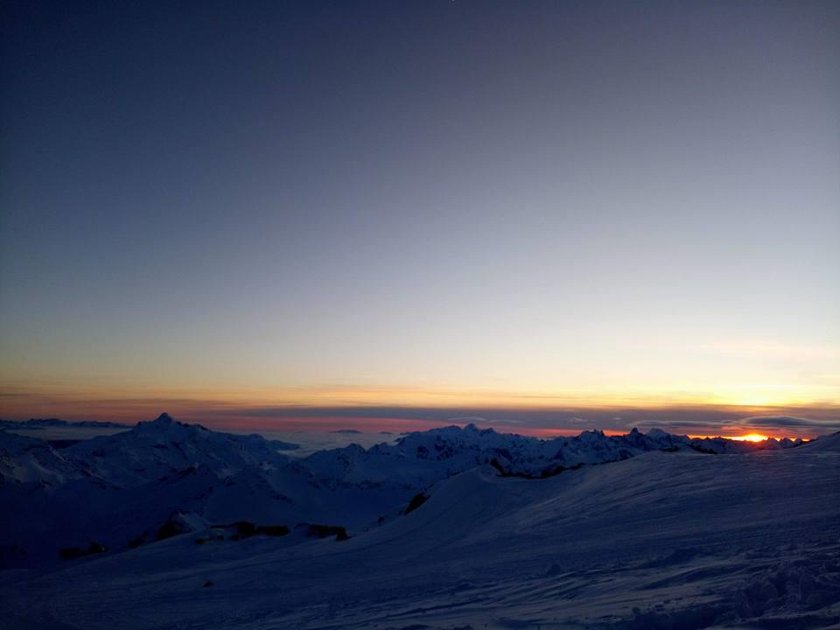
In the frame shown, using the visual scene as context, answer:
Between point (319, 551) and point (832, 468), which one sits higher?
point (832, 468)

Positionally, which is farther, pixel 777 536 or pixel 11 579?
pixel 11 579

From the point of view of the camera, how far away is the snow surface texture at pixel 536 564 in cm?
1098

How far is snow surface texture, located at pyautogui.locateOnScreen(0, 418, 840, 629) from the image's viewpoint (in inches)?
432

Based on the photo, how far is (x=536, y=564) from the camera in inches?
722

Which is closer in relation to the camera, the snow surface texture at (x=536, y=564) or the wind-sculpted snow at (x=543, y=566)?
the wind-sculpted snow at (x=543, y=566)

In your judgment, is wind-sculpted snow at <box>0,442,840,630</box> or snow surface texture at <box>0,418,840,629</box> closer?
wind-sculpted snow at <box>0,442,840,630</box>

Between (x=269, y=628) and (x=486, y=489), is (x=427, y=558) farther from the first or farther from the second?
(x=486, y=489)

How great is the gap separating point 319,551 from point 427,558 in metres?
10.3

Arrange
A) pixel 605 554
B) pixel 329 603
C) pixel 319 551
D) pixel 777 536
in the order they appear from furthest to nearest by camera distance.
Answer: pixel 319 551 → pixel 329 603 → pixel 605 554 → pixel 777 536

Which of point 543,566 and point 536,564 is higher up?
point 543,566

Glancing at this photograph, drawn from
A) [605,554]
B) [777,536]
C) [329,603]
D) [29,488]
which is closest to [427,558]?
[329,603]

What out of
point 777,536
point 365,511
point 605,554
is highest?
point 777,536

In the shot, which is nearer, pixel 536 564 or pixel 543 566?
pixel 543 566

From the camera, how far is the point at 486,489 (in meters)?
37.1
